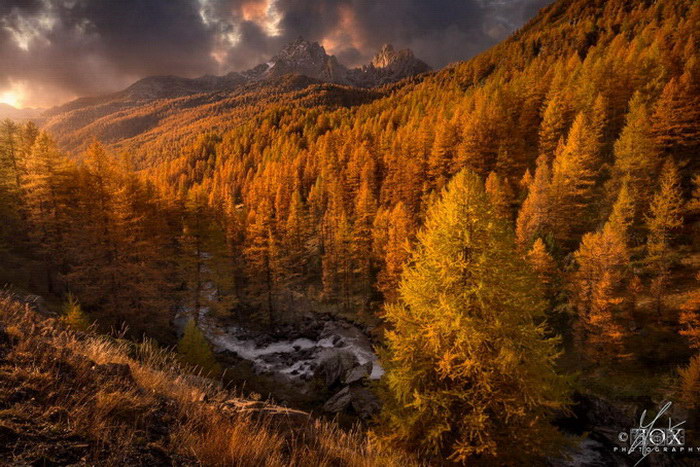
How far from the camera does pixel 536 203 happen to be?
108 ft

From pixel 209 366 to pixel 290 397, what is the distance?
7056 millimetres

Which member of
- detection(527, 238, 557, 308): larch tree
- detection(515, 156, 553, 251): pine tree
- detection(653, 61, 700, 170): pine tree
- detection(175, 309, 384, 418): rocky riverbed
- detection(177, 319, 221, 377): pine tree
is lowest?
detection(175, 309, 384, 418): rocky riverbed

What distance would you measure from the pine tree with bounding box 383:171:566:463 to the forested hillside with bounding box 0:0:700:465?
0.21ft

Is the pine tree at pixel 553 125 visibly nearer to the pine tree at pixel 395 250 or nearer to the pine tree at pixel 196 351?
the pine tree at pixel 395 250

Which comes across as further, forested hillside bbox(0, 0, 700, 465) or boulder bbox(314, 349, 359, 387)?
boulder bbox(314, 349, 359, 387)

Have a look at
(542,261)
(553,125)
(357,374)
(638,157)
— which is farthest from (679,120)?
(357,374)

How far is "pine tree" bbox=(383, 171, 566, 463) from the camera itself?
28.7 ft

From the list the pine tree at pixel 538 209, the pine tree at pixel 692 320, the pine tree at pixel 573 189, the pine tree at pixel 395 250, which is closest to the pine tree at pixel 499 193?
the pine tree at pixel 538 209

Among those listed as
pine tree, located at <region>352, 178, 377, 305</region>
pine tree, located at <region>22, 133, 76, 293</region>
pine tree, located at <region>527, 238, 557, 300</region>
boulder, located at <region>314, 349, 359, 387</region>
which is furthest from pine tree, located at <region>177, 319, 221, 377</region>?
pine tree, located at <region>527, 238, 557, 300</region>

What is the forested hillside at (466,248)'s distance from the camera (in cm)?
927

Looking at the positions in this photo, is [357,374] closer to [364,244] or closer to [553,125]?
[364,244]

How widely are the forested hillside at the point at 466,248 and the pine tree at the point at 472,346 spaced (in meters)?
0.07

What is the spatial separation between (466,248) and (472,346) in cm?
295

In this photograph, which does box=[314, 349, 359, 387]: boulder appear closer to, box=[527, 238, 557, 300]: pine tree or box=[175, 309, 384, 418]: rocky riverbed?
box=[175, 309, 384, 418]: rocky riverbed
